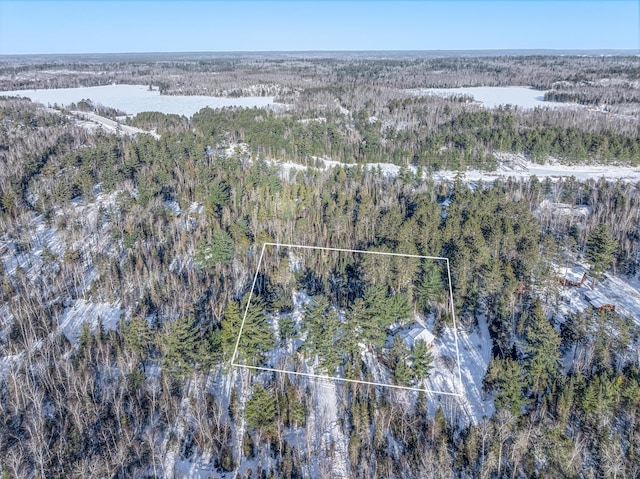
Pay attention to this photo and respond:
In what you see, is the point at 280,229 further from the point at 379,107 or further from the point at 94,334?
the point at 379,107

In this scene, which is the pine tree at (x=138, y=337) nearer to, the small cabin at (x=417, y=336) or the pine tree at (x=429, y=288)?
the small cabin at (x=417, y=336)

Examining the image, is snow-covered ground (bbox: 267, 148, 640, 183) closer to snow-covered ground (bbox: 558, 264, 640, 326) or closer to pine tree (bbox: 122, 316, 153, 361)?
snow-covered ground (bbox: 558, 264, 640, 326)

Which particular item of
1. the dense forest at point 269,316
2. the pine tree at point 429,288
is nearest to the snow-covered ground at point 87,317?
the dense forest at point 269,316

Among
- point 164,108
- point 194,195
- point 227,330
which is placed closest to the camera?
point 227,330

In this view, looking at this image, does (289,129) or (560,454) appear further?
(289,129)

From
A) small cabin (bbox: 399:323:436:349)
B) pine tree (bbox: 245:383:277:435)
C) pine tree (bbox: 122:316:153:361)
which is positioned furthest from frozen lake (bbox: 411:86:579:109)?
pine tree (bbox: 245:383:277:435)

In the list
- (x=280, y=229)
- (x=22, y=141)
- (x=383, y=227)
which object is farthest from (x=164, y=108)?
(x=383, y=227)

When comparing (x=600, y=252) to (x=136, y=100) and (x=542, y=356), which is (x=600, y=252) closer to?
(x=542, y=356)
